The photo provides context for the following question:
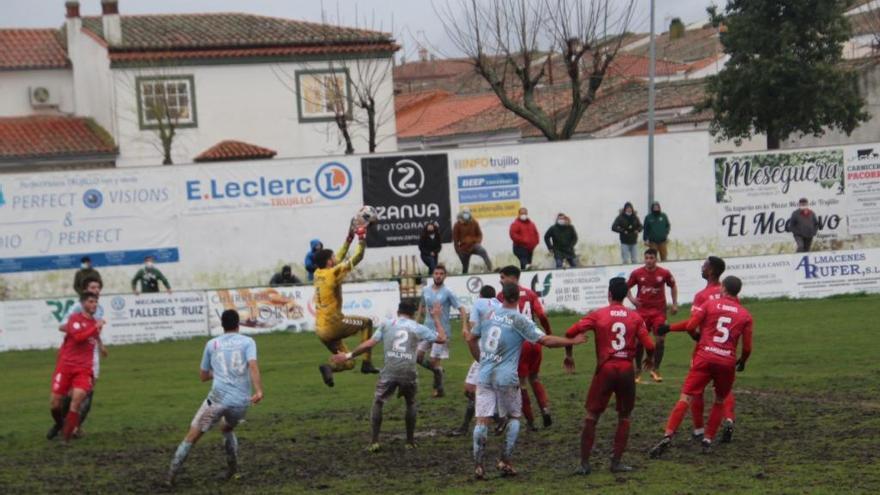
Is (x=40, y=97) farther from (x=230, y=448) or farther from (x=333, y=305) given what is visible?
(x=230, y=448)

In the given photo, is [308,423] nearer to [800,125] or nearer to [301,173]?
[301,173]

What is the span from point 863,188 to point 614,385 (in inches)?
1080

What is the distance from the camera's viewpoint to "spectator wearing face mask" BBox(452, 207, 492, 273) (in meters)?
36.2

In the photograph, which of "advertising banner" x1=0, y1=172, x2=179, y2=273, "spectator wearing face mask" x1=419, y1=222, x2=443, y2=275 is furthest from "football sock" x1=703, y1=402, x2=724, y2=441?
"advertising banner" x1=0, y1=172, x2=179, y2=273

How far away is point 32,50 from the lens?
55375mm

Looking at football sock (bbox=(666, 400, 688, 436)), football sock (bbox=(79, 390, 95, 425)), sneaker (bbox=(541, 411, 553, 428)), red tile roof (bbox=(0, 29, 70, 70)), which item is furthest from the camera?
red tile roof (bbox=(0, 29, 70, 70))

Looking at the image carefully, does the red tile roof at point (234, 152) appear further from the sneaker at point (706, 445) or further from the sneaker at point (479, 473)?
the sneaker at point (479, 473)

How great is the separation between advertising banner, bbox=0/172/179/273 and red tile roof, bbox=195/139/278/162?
11.2 m

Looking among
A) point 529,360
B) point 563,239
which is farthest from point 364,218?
point 563,239

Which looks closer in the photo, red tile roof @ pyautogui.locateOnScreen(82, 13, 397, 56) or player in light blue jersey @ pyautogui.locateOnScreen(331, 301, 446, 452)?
player in light blue jersey @ pyautogui.locateOnScreen(331, 301, 446, 452)

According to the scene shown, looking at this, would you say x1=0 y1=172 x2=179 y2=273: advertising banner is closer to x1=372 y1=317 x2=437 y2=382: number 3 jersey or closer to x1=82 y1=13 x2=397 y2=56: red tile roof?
x1=82 y1=13 x2=397 y2=56: red tile roof

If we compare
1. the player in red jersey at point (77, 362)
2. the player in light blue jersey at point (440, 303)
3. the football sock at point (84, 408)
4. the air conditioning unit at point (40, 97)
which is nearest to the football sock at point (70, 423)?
the player in red jersey at point (77, 362)

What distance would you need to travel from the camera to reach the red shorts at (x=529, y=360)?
17.5 meters

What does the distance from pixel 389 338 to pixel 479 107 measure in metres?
53.3
